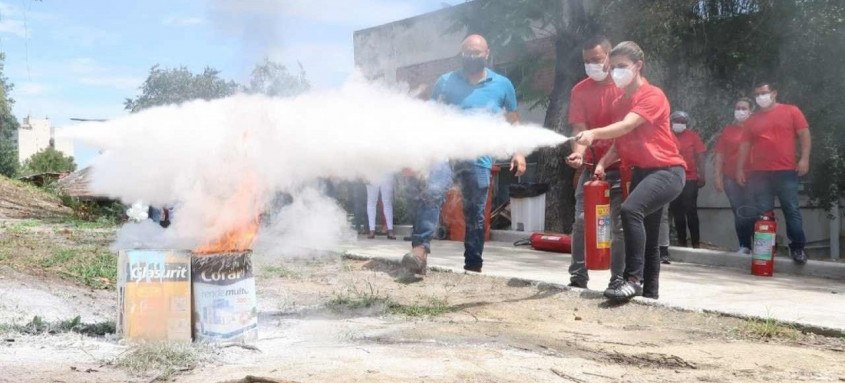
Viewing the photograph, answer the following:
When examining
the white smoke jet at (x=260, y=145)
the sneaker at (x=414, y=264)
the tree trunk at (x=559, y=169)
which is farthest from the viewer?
the tree trunk at (x=559, y=169)

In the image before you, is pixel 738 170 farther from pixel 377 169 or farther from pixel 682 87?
pixel 377 169

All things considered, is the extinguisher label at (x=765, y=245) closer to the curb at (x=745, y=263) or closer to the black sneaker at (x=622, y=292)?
the curb at (x=745, y=263)

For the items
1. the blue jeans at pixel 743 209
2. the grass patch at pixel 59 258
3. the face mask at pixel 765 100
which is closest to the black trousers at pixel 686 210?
the blue jeans at pixel 743 209

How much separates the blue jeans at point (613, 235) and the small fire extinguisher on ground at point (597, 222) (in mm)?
101

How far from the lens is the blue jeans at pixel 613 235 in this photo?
5691 mm

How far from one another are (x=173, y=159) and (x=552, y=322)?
8.36ft

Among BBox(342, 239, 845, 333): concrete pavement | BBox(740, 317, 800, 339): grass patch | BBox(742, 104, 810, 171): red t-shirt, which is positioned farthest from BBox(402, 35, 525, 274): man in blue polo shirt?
BBox(742, 104, 810, 171): red t-shirt

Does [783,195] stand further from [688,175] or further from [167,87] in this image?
[167,87]

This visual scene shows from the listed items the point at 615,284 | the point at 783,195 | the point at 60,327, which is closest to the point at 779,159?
the point at 783,195

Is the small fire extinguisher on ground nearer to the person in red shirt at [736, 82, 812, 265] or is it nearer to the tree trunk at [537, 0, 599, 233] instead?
the person in red shirt at [736, 82, 812, 265]

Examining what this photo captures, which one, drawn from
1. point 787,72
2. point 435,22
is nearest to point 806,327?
point 787,72

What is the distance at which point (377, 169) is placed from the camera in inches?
223

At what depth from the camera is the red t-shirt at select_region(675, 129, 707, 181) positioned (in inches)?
360

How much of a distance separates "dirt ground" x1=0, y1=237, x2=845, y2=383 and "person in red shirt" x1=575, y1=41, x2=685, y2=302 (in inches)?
12.8
